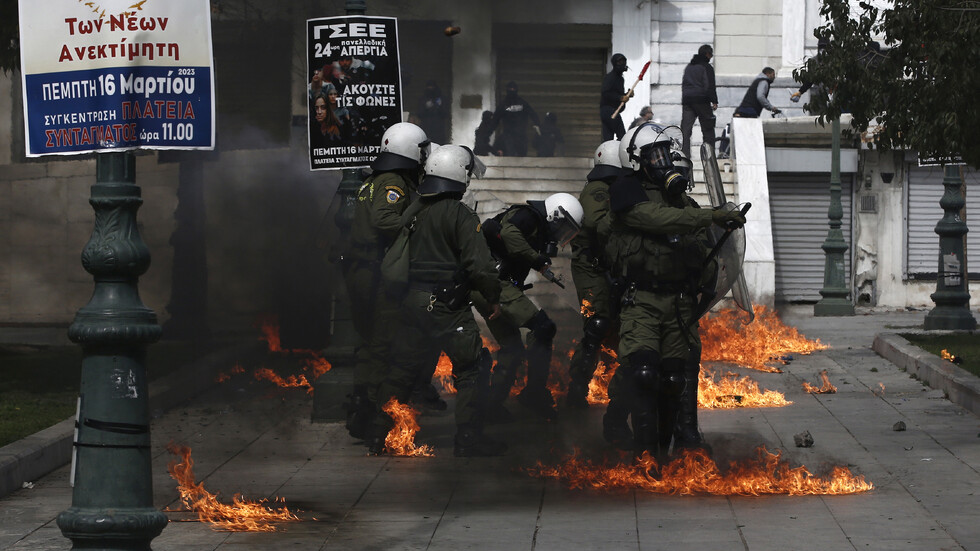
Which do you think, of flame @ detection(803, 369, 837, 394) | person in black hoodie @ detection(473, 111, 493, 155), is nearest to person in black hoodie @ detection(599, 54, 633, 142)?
person in black hoodie @ detection(473, 111, 493, 155)

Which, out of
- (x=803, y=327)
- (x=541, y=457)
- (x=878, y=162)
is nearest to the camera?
(x=541, y=457)

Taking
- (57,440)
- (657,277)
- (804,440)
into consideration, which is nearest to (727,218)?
(657,277)

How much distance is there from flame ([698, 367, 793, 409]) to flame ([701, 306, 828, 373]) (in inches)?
61.6

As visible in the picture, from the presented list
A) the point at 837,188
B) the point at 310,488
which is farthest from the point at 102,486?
the point at 837,188

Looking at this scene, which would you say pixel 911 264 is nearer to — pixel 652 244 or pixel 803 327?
pixel 803 327

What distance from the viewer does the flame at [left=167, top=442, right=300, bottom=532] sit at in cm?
624

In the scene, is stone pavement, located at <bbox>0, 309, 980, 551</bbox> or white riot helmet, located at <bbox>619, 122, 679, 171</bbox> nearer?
stone pavement, located at <bbox>0, 309, 980, 551</bbox>

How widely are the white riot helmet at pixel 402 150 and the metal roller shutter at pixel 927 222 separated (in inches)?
610

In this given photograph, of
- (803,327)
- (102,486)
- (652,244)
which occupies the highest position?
(652,244)

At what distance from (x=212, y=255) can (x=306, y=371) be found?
1.21 m

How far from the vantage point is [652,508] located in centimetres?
650

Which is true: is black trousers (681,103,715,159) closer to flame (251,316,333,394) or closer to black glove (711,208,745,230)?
flame (251,316,333,394)

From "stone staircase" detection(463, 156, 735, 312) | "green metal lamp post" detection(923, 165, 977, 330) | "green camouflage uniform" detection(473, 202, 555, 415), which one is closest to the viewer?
"green camouflage uniform" detection(473, 202, 555, 415)

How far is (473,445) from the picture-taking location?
785cm
